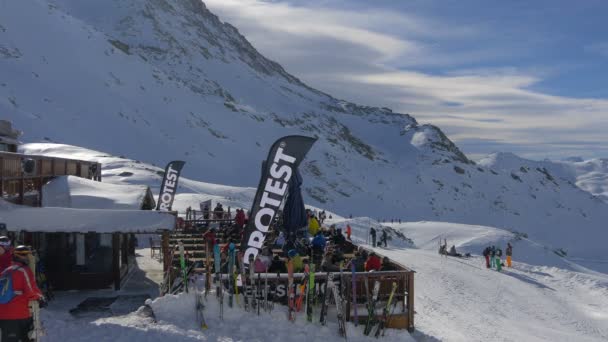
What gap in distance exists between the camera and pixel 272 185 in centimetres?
1241

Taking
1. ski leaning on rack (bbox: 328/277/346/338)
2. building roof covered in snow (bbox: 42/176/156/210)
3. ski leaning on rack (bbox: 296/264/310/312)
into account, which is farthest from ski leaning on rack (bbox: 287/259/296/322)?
building roof covered in snow (bbox: 42/176/156/210)

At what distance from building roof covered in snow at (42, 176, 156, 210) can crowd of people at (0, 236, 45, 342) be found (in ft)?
25.2

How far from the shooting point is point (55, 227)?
11977 mm

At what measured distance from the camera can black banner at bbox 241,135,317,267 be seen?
12.4 metres

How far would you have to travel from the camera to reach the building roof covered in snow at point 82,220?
39.2 ft

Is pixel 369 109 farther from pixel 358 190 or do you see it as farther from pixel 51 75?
pixel 51 75

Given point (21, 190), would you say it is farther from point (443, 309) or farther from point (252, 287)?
point (443, 309)

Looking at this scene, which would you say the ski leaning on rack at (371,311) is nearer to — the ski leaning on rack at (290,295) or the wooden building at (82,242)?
the ski leaning on rack at (290,295)

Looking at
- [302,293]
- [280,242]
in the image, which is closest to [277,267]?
[302,293]

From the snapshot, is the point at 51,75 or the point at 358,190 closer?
the point at 51,75

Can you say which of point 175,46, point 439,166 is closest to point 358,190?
point 439,166

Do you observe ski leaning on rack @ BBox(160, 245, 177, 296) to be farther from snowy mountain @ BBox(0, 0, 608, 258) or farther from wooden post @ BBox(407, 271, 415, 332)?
snowy mountain @ BBox(0, 0, 608, 258)

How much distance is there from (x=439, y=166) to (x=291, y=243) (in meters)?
96.0

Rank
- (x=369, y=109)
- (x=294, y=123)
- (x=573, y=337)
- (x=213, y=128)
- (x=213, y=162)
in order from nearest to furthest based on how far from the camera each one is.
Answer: (x=573, y=337) < (x=213, y=162) < (x=213, y=128) < (x=294, y=123) < (x=369, y=109)
